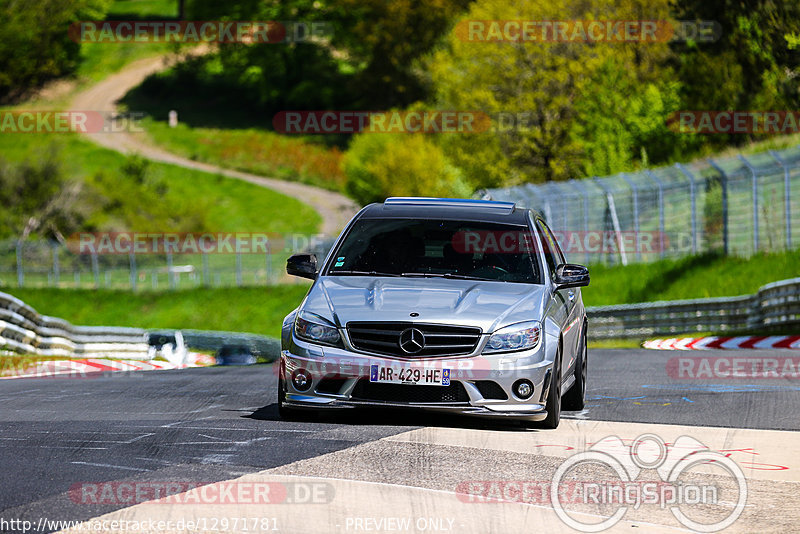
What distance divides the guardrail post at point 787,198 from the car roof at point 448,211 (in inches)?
679

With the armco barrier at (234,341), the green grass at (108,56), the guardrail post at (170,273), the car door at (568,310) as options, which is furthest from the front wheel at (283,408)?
the green grass at (108,56)

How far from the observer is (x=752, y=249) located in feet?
96.0

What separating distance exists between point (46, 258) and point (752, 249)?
3115cm

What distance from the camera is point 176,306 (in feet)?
160

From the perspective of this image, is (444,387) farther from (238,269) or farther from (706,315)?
(238,269)

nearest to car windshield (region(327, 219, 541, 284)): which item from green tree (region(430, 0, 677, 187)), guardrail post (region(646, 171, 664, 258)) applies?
guardrail post (region(646, 171, 664, 258))

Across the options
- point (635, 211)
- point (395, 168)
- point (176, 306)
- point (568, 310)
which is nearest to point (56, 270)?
point (176, 306)

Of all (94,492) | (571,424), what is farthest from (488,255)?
(94,492)

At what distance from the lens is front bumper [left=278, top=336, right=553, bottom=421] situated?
9.24m

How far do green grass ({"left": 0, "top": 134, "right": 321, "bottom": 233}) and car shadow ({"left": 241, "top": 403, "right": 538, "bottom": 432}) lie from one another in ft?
186

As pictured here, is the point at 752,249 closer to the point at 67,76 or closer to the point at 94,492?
the point at 94,492

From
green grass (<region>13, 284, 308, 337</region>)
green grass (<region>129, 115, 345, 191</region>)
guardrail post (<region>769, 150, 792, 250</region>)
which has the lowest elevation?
green grass (<region>13, 284, 308, 337</region>)

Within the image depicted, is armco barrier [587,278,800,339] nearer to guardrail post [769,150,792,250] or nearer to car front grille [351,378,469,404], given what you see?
guardrail post [769,150,792,250]

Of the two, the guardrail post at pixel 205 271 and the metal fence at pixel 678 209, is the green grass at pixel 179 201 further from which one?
the metal fence at pixel 678 209
